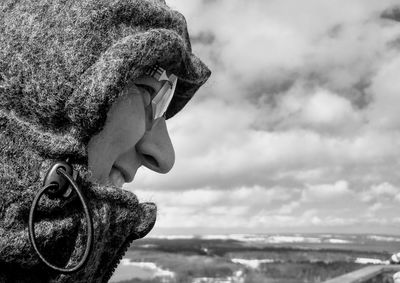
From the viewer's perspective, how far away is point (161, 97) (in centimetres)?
161

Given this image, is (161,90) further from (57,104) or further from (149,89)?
(57,104)

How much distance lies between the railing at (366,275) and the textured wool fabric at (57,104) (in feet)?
12.5

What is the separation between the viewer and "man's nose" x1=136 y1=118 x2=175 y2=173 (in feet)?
5.38

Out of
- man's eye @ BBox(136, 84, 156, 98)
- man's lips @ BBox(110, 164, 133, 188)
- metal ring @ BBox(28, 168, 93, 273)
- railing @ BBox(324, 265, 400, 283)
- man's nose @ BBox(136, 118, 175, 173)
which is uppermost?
man's eye @ BBox(136, 84, 156, 98)

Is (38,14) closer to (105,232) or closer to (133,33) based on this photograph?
(133,33)

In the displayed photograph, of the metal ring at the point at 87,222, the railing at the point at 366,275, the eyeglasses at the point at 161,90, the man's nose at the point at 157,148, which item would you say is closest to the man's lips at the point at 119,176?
the man's nose at the point at 157,148

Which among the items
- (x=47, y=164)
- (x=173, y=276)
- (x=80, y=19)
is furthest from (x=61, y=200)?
(x=173, y=276)

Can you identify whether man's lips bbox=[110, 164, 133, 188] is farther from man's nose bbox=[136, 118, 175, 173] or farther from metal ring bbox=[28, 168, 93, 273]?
metal ring bbox=[28, 168, 93, 273]

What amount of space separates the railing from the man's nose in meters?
3.43

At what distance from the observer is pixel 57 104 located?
1270 mm

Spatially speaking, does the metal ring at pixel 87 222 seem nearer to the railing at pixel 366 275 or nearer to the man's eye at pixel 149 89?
the man's eye at pixel 149 89

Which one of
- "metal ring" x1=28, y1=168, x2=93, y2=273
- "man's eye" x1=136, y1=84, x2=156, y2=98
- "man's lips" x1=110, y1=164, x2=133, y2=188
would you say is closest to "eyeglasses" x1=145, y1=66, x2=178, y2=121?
"man's eye" x1=136, y1=84, x2=156, y2=98

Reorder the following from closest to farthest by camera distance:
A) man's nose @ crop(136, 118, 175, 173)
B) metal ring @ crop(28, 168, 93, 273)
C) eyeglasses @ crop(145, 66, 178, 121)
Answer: metal ring @ crop(28, 168, 93, 273) → eyeglasses @ crop(145, 66, 178, 121) → man's nose @ crop(136, 118, 175, 173)

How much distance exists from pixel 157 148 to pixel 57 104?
0.47 m
